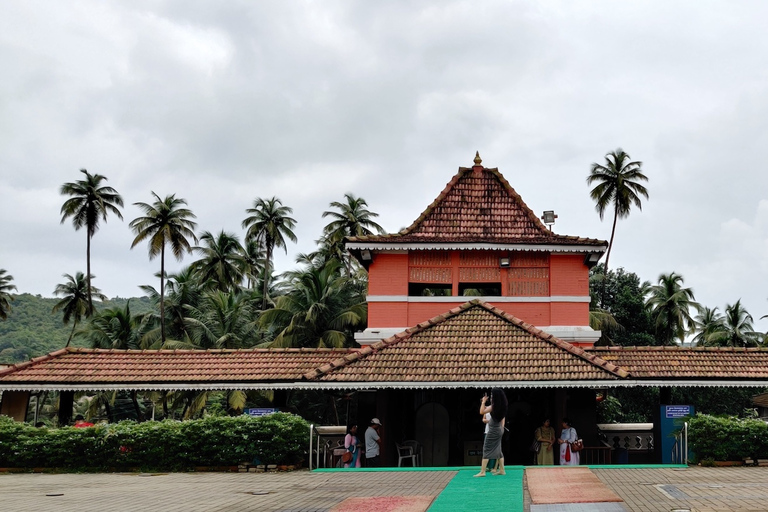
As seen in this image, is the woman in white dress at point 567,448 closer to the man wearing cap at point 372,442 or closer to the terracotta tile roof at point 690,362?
the terracotta tile roof at point 690,362

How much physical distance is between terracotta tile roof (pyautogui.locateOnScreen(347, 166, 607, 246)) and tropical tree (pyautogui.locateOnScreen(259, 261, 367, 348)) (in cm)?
1385

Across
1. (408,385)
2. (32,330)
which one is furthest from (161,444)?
(32,330)

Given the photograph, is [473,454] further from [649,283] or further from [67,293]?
[67,293]

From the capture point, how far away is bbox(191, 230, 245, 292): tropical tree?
157 feet

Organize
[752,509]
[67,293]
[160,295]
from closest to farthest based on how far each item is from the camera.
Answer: [752,509], [160,295], [67,293]

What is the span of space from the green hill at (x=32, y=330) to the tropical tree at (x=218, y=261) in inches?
407

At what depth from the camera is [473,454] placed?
17.3 m

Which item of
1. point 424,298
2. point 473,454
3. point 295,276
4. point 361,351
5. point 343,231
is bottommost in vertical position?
point 473,454

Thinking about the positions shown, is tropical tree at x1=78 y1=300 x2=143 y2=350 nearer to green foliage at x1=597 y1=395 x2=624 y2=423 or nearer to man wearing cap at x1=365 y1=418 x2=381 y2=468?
green foliage at x1=597 y1=395 x2=624 y2=423

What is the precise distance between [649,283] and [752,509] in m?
42.0

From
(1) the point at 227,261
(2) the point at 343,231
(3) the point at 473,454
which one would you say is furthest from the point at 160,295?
(3) the point at 473,454

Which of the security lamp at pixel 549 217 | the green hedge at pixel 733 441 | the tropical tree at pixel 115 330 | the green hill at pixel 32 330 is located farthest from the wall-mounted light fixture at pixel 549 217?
the green hill at pixel 32 330

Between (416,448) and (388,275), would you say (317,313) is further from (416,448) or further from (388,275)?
(416,448)

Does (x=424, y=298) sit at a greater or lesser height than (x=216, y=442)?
greater
